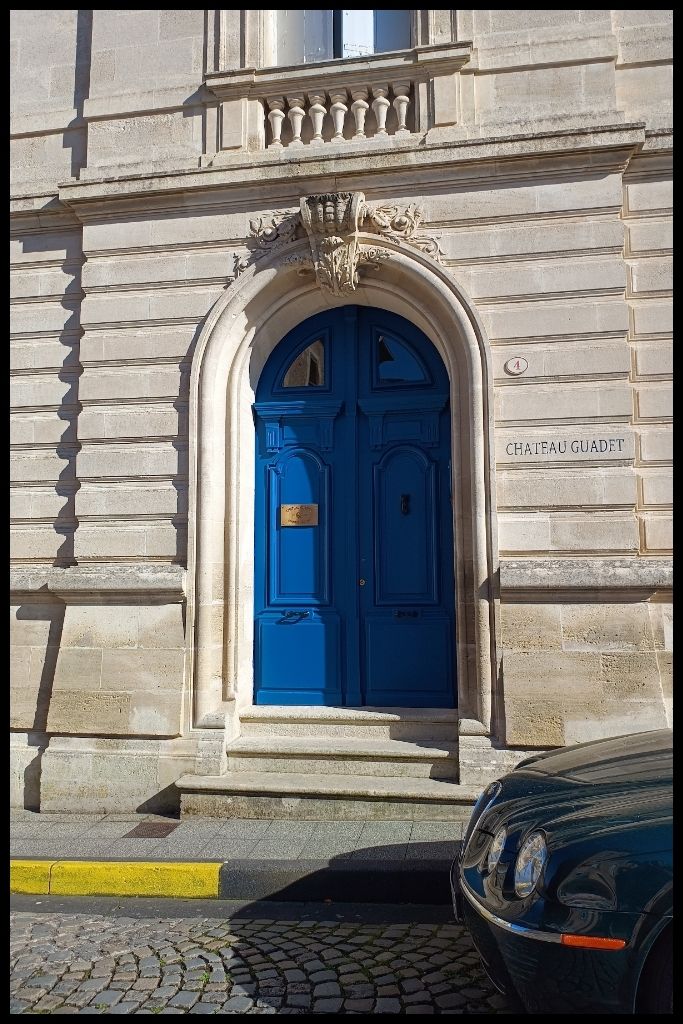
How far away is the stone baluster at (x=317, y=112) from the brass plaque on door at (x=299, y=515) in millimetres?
3261

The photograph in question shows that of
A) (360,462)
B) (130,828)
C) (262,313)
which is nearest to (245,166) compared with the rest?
(262,313)

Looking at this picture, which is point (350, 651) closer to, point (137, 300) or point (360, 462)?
point (360, 462)

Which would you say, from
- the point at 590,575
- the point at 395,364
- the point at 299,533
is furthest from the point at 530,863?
the point at 395,364

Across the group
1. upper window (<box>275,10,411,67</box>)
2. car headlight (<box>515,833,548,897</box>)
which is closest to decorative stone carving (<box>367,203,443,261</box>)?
upper window (<box>275,10,411,67</box>)

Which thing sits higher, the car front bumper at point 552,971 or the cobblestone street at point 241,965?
the car front bumper at point 552,971

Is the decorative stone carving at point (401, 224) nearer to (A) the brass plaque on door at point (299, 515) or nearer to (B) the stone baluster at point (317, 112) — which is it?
(B) the stone baluster at point (317, 112)

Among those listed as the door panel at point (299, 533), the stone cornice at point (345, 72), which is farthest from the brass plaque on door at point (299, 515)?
the stone cornice at point (345, 72)

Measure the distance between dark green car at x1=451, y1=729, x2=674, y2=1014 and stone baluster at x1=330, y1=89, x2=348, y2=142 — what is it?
588cm

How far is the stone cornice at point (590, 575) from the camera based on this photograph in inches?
235

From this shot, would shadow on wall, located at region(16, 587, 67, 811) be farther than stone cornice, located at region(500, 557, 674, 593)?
Yes

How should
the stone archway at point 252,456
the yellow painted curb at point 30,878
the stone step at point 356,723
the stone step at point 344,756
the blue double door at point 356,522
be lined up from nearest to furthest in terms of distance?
1. the yellow painted curb at point 30,878
2. the stone step at point 344,756
3. the stone archway at point 252,456
4. the stone step at point 356,723
5. the blue double door at point 356,522

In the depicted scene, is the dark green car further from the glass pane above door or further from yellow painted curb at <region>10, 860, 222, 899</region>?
the glass pane above door

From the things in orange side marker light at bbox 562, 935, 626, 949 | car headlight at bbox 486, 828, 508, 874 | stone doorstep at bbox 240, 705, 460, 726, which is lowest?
stone doorstep at bbox 240, 705, 460, 726

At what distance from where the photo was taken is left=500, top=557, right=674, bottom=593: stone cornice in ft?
19.6
